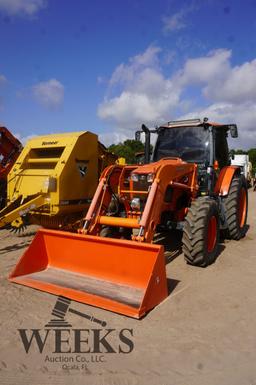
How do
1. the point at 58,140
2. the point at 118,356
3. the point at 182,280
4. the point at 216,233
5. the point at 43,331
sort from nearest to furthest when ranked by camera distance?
the point at 118,356 < the point at 43,331 < the point at 182,280 < the point at 216,233 < the point at 58,140

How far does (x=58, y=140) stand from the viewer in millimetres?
7605

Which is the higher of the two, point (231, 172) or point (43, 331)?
point (231, 172)

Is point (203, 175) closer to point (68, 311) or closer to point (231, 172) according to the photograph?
point (231, 172)

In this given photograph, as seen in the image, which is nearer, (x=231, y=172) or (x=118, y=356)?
(x=118, y=356)

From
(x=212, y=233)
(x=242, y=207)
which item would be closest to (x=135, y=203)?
(x=212, y=233)

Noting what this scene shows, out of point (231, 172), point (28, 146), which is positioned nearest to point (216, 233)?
point (231, 172)

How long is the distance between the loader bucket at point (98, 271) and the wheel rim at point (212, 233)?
1.85 m

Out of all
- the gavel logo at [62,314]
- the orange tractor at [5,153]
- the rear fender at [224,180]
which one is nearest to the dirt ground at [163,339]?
the gavel logo at [62,314]

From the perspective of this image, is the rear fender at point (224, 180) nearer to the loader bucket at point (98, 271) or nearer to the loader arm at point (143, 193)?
the loader arm at point (143, 193)

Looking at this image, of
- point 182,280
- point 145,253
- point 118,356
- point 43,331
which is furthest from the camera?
point 182,280

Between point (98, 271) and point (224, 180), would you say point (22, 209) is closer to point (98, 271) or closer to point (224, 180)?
point (98, 271)

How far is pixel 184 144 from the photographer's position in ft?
24.0

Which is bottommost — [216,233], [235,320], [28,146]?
[235,320]

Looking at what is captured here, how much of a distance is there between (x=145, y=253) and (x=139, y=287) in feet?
1.37
